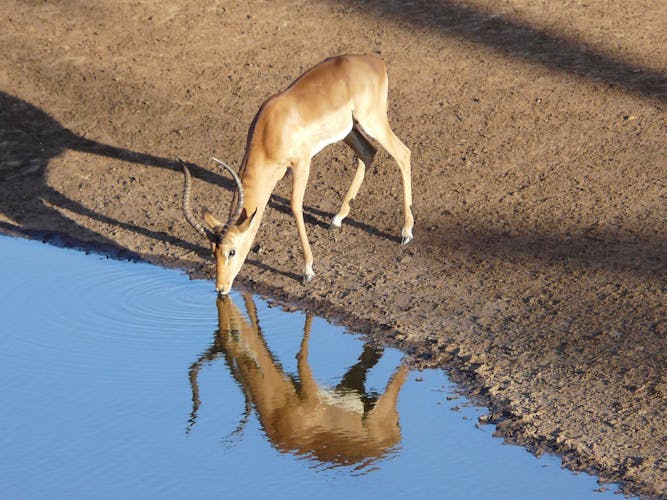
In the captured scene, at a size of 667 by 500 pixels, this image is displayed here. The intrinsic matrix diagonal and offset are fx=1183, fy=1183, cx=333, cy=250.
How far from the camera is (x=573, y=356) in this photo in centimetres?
842

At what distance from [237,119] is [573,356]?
19.9ft

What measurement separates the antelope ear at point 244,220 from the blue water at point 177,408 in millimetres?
667

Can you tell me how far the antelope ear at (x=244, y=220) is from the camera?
964cm

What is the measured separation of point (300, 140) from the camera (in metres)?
10.1

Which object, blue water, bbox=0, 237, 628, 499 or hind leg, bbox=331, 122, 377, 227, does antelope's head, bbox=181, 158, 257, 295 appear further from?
hind leg, bbox=331, 122, 377, 227

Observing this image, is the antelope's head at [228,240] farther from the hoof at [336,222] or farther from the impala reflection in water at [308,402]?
the hoof at [336,222]

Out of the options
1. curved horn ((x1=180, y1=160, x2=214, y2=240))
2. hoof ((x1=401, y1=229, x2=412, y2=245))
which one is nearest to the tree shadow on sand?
hoof ((x1=401, y1=229, x2=412, y2=245))

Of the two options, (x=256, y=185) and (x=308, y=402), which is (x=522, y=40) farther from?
(x=308, y=402)

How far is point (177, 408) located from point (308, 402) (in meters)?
0.92

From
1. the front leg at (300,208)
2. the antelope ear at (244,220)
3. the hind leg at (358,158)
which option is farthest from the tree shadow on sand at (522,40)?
the antelope ear at (244,220)

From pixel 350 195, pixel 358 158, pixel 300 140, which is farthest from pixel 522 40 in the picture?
pixel 300 140

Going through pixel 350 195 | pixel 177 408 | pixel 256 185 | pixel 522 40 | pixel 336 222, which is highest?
pixel 522 40

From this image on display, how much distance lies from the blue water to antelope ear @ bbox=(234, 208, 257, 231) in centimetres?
67

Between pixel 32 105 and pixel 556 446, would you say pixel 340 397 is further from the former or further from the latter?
pixel 32 105
